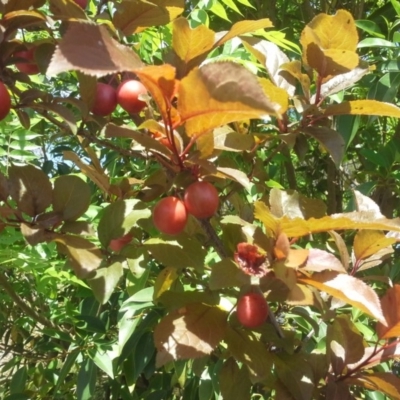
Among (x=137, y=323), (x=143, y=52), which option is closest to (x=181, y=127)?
(x=137, y=323)

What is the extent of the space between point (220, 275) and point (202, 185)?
10 centimetres

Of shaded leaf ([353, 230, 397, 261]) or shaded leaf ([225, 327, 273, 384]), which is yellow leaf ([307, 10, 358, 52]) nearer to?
shaded leaf ([353, 230, 397, 261])

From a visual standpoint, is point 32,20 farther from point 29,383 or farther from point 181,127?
A: point 29,383

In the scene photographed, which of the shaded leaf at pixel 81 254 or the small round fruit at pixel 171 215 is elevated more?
the small round fruit at pixel 171 215

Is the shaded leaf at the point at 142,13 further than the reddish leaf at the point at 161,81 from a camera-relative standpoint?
Yes

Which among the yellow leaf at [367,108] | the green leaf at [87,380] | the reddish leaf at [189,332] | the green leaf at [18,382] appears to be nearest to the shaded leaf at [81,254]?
the reddish leaf at [189,332]

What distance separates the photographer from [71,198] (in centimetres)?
65

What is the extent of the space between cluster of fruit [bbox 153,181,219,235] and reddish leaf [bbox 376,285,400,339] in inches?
9.8

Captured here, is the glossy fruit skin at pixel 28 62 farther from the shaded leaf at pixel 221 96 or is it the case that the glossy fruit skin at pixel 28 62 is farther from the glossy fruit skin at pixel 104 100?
the shaded leaf at pixel 221 96

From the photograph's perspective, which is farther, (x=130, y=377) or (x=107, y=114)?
(x=130, y=377)

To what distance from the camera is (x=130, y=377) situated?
121 cm

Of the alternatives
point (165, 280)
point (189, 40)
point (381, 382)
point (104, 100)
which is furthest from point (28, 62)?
point (381, 382)

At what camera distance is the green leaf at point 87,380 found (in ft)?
3.54

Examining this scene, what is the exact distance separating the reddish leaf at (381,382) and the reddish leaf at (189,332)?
0.19 m
